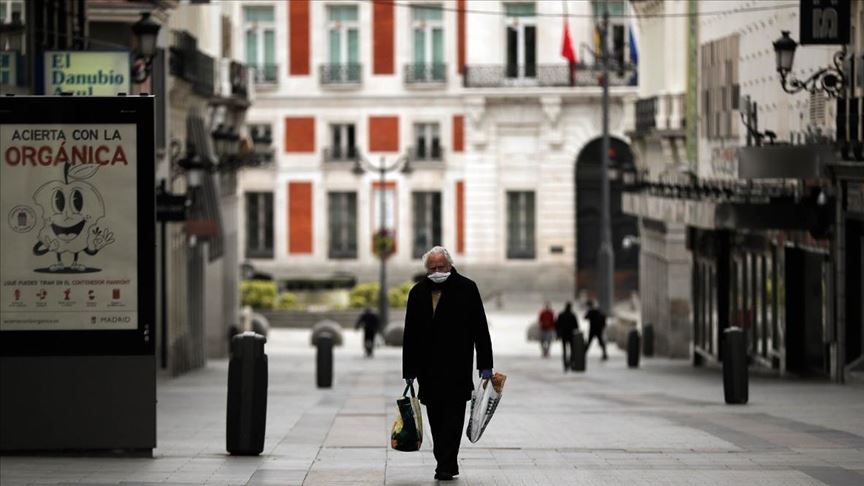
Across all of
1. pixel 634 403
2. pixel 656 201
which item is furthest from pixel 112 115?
pixel 656 201

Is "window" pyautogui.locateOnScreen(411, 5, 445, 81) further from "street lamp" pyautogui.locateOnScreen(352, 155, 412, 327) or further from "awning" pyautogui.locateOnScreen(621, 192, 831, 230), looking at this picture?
"awning" pyautogui.locateOnScreen(621, 192, 831, 230)

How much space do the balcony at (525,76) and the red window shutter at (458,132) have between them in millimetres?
1381

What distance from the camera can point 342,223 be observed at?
67.2 m

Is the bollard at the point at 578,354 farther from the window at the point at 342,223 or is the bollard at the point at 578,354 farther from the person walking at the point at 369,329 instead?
the window at the point at 342,223

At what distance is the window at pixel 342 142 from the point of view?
222 feet

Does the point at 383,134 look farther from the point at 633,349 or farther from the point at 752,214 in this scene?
the point at 752,214

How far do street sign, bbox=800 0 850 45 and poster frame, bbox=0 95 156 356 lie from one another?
1312 centimetres

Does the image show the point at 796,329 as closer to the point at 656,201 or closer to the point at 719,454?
the point at 656,201

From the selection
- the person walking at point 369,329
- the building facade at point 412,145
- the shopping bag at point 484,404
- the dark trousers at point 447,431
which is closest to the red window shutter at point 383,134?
the building facade at point 412,145

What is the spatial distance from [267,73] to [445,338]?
54379 mm

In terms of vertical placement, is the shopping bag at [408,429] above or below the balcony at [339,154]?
below

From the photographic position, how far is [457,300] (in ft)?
43.4

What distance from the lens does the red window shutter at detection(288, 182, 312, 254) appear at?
66.9 m

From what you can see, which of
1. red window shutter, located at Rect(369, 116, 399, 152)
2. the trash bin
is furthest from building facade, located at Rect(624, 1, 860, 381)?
red window shutter, located at Rect(369, 116, 399, 152)
